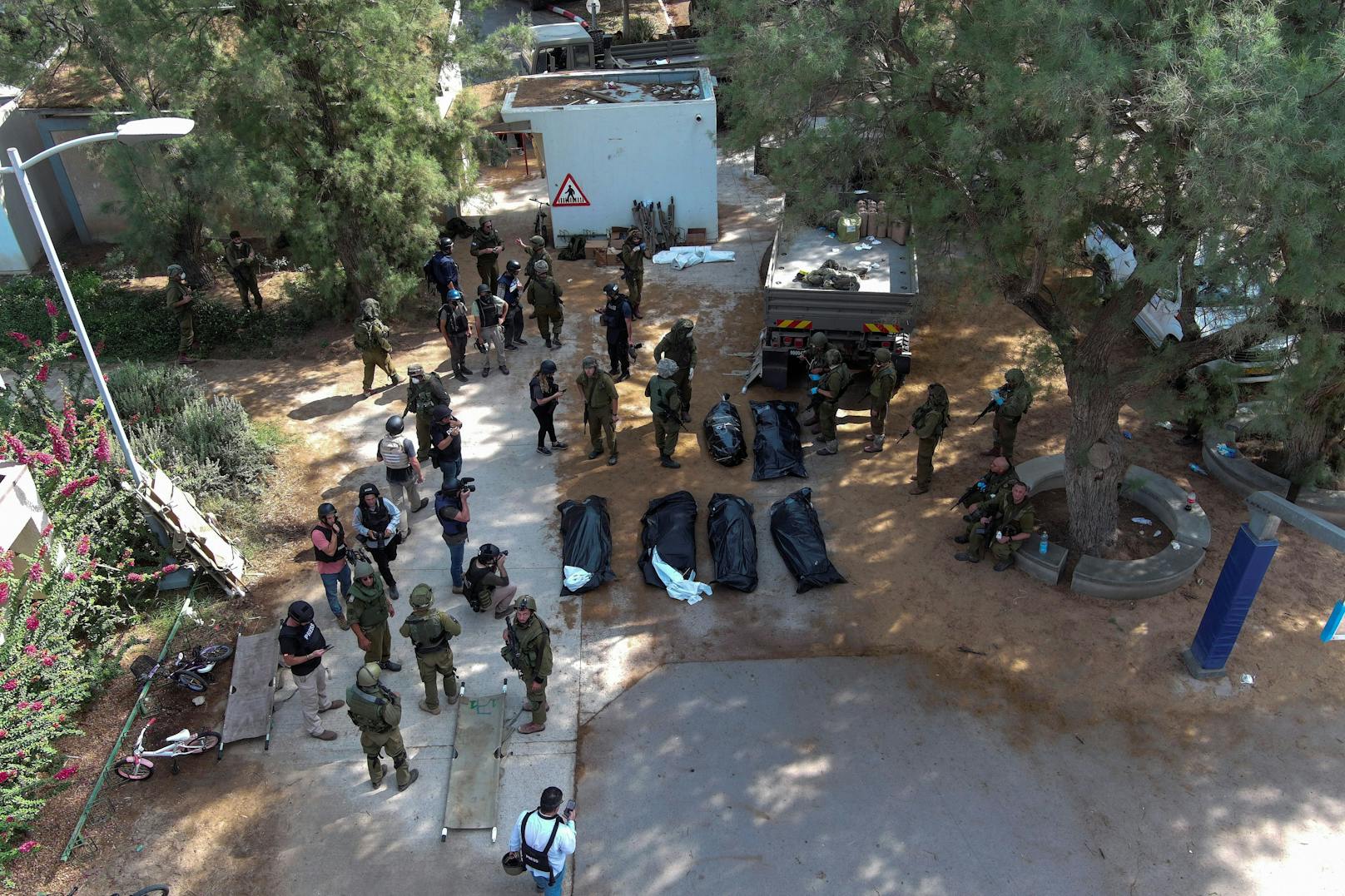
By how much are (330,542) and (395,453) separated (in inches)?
60.0

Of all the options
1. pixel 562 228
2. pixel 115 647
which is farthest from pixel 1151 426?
pixel 115 647

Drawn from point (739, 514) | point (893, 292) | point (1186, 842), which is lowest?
point (1186, 842)

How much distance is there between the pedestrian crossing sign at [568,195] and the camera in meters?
16.5

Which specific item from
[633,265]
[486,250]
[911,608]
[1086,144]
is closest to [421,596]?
[911,608]

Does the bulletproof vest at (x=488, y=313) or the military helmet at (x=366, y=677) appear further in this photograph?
the bulletproof vest at (x=488, y=313)

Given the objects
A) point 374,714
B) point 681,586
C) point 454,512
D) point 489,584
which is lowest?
point 681,586

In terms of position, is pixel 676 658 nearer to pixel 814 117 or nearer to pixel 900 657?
pixel 900 657

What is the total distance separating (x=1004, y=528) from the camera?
9531 mm

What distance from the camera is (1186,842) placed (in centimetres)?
730

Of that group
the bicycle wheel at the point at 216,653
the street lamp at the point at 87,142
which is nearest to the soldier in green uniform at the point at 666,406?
the bicycle wheel at the point at 216,653

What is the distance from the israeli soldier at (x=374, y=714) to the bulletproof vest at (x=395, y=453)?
321 cm

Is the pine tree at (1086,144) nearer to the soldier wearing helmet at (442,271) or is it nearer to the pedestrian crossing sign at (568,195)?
the soldier wearing helmet at (442,271)

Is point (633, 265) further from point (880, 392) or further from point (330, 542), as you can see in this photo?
point (330, 542)

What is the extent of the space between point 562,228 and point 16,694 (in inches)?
458
